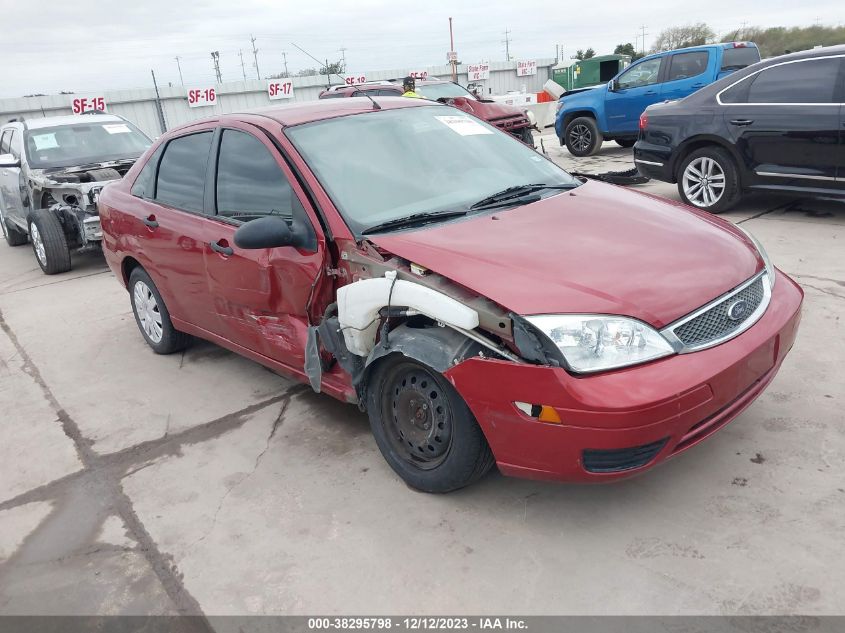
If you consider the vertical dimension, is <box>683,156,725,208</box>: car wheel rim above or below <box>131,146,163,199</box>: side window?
below

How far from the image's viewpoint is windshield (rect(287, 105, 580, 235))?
10.3ft

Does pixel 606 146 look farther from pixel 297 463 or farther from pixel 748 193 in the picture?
pixel 297 463

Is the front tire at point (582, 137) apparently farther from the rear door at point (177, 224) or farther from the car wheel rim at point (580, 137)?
the rear door at point (177, 224)

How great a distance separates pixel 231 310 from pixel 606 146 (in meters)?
12.6

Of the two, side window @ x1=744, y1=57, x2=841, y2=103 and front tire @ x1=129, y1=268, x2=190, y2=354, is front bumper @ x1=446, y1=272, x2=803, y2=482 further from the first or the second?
side window @ x1=744, y1=57, x2=841, y2=103

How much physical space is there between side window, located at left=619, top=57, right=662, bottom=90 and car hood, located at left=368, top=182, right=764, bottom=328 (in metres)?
9.59

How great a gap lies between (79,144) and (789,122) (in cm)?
827

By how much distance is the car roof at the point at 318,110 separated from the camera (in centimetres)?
353

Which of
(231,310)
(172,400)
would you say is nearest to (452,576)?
(231,310)

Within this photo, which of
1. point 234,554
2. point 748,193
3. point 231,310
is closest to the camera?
point 234,554

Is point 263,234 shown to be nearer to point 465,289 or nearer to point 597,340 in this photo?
point 465,289

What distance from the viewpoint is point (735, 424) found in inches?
126

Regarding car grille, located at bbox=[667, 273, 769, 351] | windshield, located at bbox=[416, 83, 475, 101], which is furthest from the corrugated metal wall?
car grille, located at bbox=[667, 273, 769, 351]

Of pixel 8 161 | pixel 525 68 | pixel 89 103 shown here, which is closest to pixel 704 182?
pixel 8 161
